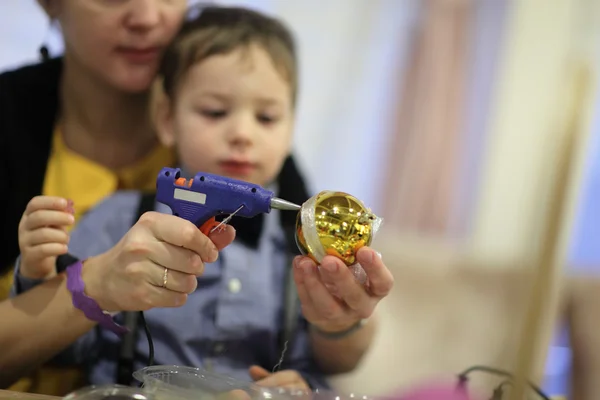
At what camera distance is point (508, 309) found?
100cm

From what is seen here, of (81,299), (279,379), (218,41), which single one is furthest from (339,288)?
(218,41)

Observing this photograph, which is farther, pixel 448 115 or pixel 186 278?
pixel 448 115

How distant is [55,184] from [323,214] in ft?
1.19

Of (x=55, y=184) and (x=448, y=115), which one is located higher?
(x=448, y=115)

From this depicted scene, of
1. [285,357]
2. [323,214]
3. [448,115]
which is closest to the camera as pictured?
[323,214]

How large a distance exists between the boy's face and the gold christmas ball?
0.62 feet

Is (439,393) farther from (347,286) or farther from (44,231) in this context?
(44,231)

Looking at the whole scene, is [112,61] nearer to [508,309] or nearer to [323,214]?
[323,214]

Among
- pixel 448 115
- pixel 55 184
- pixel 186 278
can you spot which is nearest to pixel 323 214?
pixel 186 278

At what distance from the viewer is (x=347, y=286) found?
0.48m

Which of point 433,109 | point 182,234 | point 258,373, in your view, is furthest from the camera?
point 433,109

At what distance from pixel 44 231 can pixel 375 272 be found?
278 mm

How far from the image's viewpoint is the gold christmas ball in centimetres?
45

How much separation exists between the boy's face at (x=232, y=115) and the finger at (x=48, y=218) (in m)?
0.16
